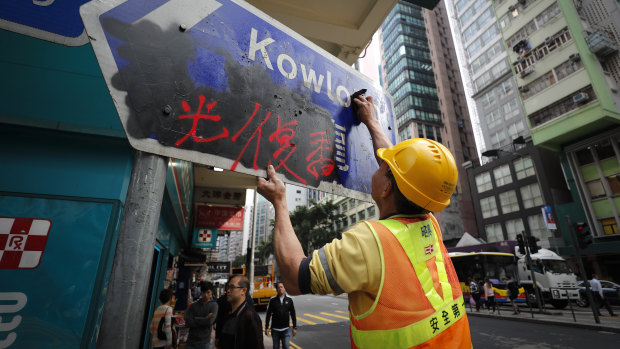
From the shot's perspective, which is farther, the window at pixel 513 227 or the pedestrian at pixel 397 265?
the window at pixel 513 227

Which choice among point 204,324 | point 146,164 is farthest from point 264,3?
point 204,324

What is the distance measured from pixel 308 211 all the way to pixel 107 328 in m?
45.3

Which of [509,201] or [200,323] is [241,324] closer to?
[200,323]

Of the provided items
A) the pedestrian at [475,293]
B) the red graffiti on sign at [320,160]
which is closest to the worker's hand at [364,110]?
the red graffiti on sign at [320,160]

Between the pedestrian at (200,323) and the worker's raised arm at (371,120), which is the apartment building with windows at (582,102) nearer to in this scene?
the worker's raised arm at (371,120)

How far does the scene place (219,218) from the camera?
1282cm

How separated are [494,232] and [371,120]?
37143 mm

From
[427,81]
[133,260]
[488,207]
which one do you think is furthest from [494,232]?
[133,260]

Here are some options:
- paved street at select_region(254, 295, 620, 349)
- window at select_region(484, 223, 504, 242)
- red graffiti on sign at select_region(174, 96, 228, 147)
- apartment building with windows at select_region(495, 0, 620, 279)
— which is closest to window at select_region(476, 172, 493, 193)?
window at select_region(484, 223, 504, 242)

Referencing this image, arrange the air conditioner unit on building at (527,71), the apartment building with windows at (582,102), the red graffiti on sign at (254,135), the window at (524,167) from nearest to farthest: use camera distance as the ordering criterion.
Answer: the red graffiti on sign at (254,135) → the apartment building with windows at (582,102) → the air conditioner unit on building at (527,71) → the window at (524,167)

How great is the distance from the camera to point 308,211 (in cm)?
4588

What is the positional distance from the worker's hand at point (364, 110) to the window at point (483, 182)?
122 ft

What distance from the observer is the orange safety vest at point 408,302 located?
1225mm

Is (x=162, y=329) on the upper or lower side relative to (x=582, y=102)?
lower
